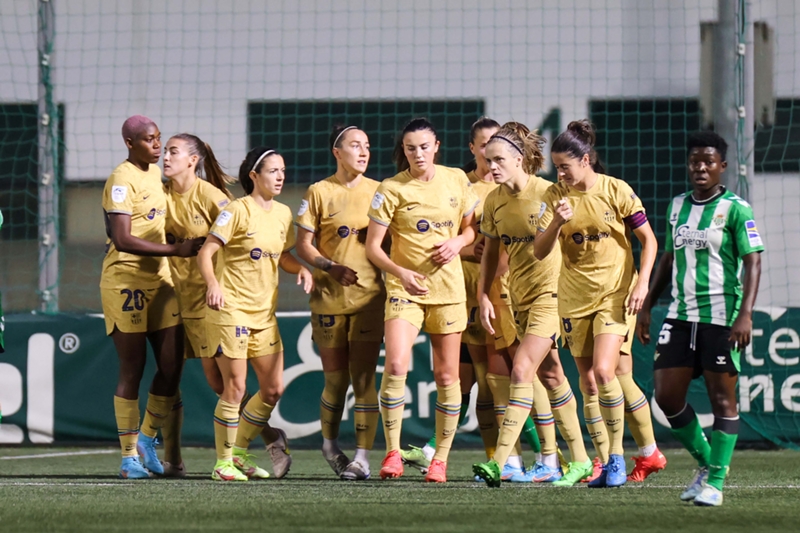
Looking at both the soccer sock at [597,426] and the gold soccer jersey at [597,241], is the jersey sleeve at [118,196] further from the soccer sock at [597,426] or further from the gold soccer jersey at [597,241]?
the soccer sock at [597,426]

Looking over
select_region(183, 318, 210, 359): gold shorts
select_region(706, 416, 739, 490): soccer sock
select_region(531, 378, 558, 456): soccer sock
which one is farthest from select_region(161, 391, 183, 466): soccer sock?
select_region(706, 416, 739, 490): soccer sock

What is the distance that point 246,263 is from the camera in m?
6.98

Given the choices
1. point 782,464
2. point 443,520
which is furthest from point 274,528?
point 782,464

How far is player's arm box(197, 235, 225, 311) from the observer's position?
6.70 meters

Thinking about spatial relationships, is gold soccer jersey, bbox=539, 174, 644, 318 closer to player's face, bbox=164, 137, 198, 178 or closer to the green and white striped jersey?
the green and white striped jersey

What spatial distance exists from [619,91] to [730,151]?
1.60m

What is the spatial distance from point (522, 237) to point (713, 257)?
1.33m

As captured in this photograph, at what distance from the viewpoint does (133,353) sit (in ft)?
23.7

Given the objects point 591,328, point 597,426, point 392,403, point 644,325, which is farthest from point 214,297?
point 644,325

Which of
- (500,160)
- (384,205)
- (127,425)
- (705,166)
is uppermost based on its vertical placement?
(500,160)

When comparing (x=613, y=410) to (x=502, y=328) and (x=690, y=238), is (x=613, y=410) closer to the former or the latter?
(x=502, y=328)

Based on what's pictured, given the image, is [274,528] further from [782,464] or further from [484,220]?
[782,464]

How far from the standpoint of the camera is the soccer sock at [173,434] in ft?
24.1

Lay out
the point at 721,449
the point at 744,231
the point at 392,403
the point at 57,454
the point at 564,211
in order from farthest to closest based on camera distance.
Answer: the point at 57,454 → the point at 392,403 → the point at 564,211 → the point at 744,231 → the point at 721,449
